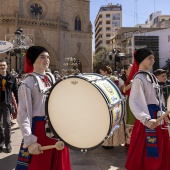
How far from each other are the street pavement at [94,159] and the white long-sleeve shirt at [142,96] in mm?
1738

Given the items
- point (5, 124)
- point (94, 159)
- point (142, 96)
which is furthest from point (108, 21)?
point (142, 96)

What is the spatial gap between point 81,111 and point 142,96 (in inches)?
37.4

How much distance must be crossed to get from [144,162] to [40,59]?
5.53 feet

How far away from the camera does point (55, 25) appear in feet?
109

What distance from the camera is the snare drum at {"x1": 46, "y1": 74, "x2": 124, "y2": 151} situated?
2.34 meters

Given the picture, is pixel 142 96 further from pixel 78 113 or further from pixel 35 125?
pixel 35 125

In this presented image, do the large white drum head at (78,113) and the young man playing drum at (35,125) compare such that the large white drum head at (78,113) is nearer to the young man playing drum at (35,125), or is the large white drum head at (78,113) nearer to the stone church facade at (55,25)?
the young man playing drum at (35,125)

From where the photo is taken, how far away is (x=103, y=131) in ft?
7.63

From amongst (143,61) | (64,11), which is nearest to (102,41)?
(64,11)

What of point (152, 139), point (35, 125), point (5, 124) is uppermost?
point (35, 125)

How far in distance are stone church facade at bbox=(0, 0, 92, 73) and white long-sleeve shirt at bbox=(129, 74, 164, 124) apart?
2830cm

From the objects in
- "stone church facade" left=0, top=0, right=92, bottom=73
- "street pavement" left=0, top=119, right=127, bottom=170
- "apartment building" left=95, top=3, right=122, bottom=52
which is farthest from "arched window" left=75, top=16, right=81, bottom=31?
"apartment building" left=95, top=3, right=122, bottom=52

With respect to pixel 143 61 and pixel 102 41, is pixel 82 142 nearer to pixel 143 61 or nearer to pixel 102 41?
pixel 143 61

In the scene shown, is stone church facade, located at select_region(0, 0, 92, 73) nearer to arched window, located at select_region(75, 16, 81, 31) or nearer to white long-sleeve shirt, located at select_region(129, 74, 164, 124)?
arched window, located at select_region(75, 16, 81, 31)
